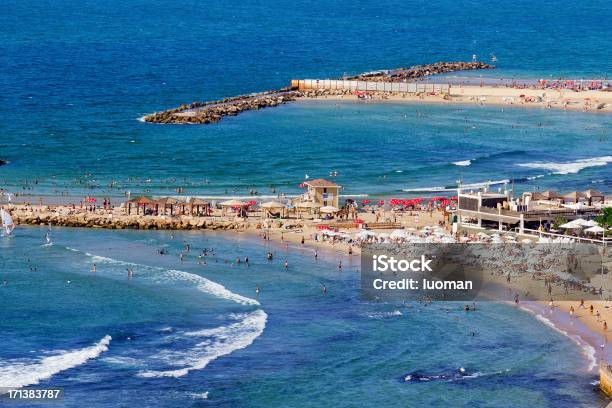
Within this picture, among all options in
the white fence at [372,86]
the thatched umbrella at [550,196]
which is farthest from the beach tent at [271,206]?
the white fence at [372,86]

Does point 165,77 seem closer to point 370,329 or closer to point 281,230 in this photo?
point 281,230

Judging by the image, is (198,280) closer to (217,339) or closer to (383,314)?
(217,339)

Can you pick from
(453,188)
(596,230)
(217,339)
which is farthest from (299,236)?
(217,339)

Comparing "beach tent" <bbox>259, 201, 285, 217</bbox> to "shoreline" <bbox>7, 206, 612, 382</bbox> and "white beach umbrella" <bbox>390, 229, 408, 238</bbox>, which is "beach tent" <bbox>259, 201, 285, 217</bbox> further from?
"white beach umbrella" <bbox>390, 229, 408, 238</bbox>

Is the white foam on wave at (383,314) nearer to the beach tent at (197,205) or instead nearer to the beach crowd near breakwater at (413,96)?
the beach tent at (197,205)

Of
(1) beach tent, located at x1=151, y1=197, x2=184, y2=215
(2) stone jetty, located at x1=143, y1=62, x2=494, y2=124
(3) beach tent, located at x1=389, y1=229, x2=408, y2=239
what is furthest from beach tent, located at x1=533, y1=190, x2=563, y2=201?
(2) stone jetty, located at x1=143, y1=62, x2=494, y2=124

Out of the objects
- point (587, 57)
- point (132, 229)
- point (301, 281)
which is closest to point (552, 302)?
point (301, 281)
